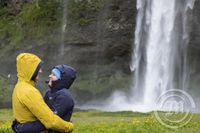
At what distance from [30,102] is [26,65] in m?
0.53

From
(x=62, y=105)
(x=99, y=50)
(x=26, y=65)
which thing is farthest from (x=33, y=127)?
(x=99, y=50)

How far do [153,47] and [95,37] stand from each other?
5.30 metres

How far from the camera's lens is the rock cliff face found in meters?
47.1

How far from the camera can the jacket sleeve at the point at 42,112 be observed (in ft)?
22.6

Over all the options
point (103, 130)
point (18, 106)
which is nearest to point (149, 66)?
point (103, 130)

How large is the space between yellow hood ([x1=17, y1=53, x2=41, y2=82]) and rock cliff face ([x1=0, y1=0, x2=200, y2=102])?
129 ft

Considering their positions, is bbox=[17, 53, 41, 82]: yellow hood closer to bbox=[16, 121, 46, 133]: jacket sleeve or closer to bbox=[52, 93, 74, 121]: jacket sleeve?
bbox=[52, 93, 74, 121]: jacket sleeve

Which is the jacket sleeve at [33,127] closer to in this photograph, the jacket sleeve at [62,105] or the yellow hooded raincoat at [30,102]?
the yellow hooded raincoat at [30,102]

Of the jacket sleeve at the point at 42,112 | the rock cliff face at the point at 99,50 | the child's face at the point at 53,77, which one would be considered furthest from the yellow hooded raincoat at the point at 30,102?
the rock cliff face at the point at 99,50

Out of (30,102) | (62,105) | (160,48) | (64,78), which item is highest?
(64,78)

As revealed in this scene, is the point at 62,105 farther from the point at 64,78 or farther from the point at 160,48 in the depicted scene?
the point at 160,48

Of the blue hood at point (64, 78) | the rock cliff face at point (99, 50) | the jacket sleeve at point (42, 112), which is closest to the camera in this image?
the jacket sleeve at point (42, 112)

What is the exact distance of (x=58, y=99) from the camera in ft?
23.5

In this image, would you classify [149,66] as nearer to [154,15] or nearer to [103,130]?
[154,15]
